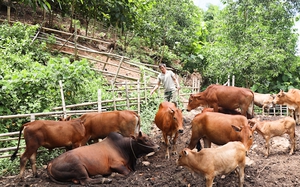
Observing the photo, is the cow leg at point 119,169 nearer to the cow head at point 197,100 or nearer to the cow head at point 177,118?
the cow head at point 177,118

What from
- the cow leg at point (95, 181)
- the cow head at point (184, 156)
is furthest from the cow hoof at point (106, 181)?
the cow head at point (184, 156)

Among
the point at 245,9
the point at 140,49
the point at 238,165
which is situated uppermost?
the point at 245,9

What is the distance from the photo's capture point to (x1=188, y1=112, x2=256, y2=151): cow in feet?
20.1

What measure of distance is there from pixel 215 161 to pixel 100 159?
7.81 ft

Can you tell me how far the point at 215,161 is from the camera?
5203mm

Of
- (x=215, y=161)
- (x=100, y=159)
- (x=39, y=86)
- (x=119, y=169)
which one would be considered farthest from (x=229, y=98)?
(x=39, y=86)

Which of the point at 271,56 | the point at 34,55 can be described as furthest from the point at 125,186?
the point at 271,56

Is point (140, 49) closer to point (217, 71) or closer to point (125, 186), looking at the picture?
point (217, 71)

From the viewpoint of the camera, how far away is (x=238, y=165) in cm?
539

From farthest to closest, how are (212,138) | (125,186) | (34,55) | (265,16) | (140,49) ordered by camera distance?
(140,49) → (265,16) → (34,55) → (212,138) → (125,186)

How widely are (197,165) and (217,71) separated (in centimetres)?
1269

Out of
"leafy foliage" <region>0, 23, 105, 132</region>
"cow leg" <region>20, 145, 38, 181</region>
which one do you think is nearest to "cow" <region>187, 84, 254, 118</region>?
"leafy foliage" <region>0, 23, 105, 132</region>

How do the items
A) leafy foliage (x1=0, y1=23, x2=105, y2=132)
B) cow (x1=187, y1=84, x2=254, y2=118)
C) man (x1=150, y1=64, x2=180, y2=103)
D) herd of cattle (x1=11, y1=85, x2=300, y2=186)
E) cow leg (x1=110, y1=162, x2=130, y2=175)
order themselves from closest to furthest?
herd of cattle (x1=11, y1=85, x2=300, y2=186), cow leg (x1=110, y1=162, x2=130, y2=175), leafy foliage (x1=0, y1=23, x2=105, y2=132), cow (x1=187, y1=84, x2=254, y2=118), man (x1=150, y1=64, x2=180, y2=103)

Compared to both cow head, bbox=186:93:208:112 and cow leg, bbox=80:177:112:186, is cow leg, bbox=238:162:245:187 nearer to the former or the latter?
cow leg, bbox=80:177:112:186
